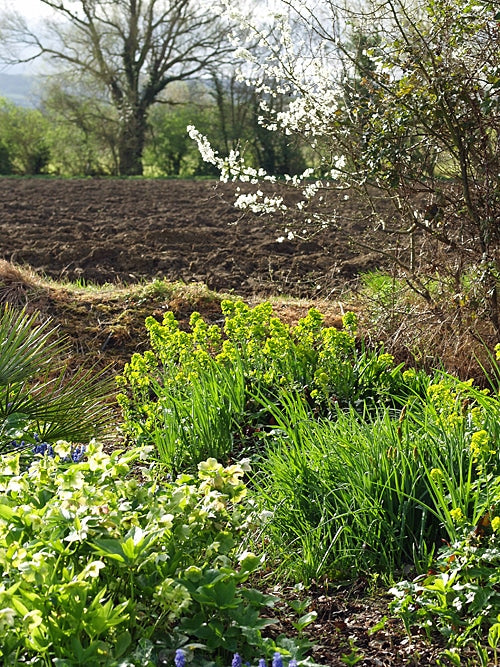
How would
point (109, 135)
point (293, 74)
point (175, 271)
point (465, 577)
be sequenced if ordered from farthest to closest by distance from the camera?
point (109, 135), point (175, 271), point (293, 74), point (465, 577)

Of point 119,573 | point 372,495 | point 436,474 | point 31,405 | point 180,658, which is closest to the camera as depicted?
point 180,658

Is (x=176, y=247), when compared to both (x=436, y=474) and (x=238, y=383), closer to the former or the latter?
(x=238, y=383)

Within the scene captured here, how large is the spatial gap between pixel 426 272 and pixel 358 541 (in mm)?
2792

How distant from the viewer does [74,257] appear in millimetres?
9430

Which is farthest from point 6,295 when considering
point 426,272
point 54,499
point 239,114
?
point 239,114

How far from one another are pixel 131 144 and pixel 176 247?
20064 mm

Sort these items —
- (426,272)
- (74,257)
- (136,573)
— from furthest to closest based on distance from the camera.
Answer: (74,257) → (426,272) → (136,573)

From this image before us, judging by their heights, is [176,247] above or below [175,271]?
above

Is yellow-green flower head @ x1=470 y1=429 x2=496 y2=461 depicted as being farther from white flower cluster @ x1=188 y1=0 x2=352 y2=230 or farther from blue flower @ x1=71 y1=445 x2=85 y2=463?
white flower cluster @ x1=188 y1=0 x2=352 y2=230

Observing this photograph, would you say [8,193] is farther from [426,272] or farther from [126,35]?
[126,35]

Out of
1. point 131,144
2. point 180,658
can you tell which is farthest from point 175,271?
point 131,144

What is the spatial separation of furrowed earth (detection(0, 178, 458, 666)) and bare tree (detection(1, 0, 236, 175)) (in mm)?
14049

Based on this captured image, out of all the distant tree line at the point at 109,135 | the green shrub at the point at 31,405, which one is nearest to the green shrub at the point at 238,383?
the green shrub at the point at 31,405

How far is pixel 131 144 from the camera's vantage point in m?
28.9
